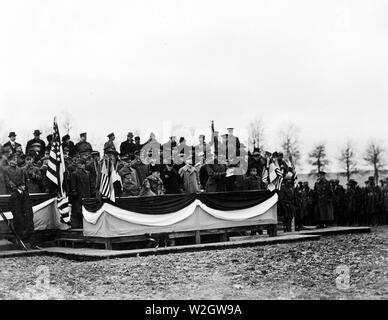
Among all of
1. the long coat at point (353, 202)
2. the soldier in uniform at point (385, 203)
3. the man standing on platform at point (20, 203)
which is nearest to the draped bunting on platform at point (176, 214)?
the man standing on platform at point (20, 203)

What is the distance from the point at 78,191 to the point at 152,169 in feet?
8.55

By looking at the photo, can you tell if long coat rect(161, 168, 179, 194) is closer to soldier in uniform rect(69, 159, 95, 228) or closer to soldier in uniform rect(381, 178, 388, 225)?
soldier in uniform rect(69, 159, 95, 228)

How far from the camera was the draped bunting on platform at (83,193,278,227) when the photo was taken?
57.5ft

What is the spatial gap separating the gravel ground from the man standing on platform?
4.49ft

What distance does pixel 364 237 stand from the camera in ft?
69.9

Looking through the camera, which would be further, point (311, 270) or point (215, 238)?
point (215, 238)

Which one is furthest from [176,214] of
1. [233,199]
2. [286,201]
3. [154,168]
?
[286,201]

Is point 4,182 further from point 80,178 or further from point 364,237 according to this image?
point 364,237

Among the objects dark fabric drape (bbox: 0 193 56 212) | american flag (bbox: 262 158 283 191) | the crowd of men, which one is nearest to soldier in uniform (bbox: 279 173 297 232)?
the crowd of men

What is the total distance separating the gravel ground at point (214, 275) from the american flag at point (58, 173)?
221cm

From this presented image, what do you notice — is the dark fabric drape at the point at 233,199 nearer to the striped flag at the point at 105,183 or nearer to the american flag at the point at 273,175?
the american flag at the point at 273,175

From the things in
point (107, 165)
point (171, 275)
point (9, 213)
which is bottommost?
point (171, 275)

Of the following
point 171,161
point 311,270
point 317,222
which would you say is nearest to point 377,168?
point 317,222
